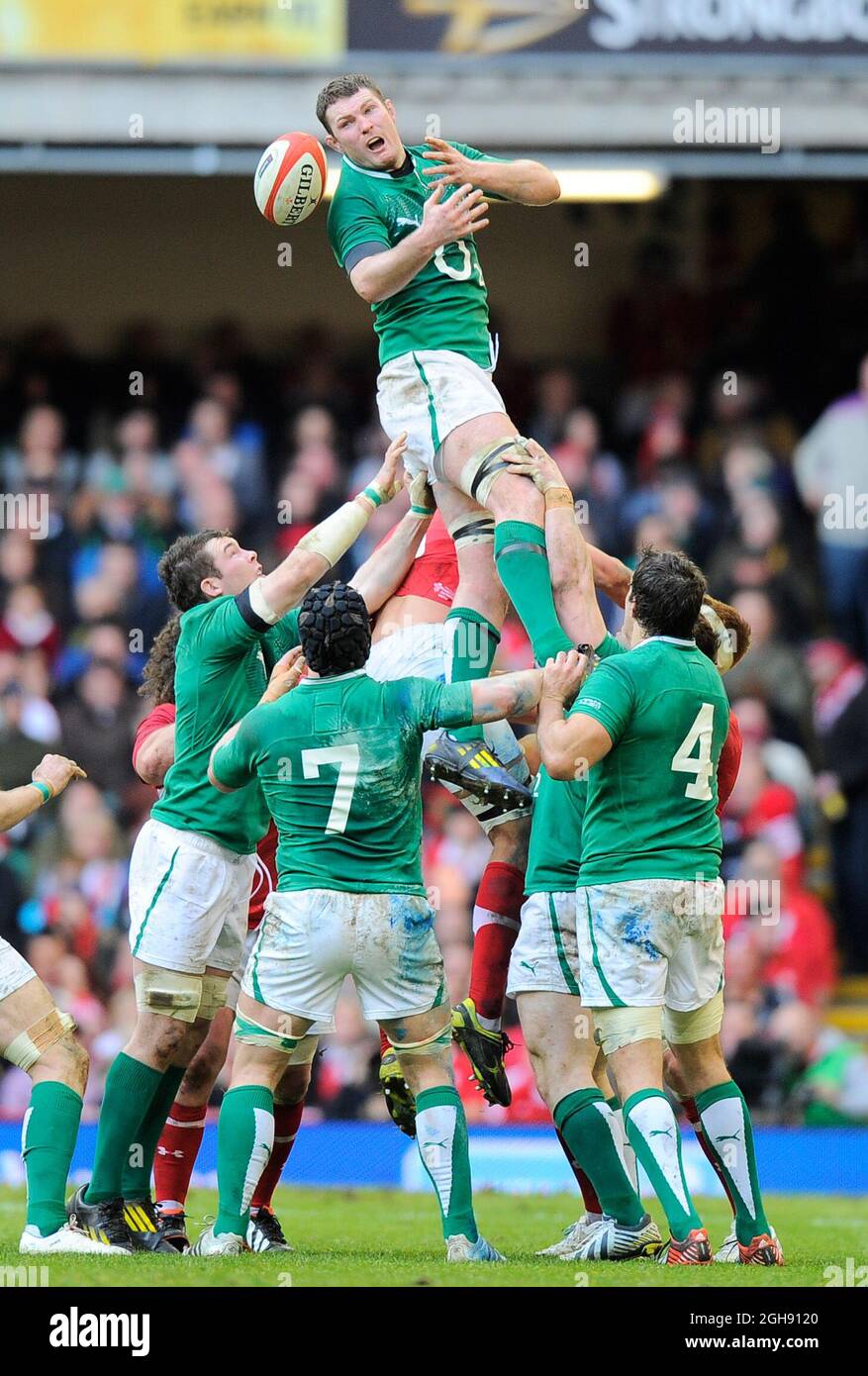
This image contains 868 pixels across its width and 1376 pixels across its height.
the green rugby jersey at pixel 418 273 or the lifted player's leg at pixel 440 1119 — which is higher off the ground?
the green rugby jersey at pixel 418 273

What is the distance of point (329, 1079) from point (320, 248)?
7888 millimetres

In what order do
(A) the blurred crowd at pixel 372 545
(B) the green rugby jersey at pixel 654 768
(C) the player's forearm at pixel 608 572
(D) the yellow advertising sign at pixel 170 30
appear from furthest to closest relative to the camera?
(D) the yellow advertising sign at pixel 170 30 < (A) the blurred crowd at pixel 372 545 < (C) the player's forearm at pixel 608 572 < (B) the green rugby jersey at pixel 654 768

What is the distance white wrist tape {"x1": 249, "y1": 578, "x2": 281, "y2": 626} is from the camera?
668 cm

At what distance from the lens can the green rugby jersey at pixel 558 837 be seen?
699 centimetres

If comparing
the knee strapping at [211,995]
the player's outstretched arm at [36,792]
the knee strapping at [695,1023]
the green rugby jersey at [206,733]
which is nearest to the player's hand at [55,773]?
the player's outstretched arm at [36,792]

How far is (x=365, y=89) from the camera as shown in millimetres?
7062

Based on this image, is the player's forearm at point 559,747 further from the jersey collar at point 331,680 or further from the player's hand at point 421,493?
the player's hand at point 421,493

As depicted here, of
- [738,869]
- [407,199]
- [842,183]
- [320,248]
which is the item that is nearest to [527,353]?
[320,248]

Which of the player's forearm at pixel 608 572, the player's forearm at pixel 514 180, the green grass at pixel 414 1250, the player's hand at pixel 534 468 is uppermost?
the player's forearm at pixel 514 180

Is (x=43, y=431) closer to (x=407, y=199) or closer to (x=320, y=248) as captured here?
(x=320, y=248)

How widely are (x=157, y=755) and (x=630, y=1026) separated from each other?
220cm

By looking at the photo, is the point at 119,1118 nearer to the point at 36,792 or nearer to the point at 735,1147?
the point at 36,792

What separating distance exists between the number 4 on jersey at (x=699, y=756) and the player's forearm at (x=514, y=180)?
6.45 ft

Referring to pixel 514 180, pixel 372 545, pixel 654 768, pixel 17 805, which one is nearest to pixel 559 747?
pixel 654 768
